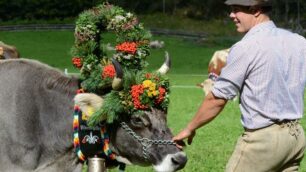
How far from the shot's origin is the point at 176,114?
17422 millimetres

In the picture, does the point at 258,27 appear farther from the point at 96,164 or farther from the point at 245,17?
the point at 96,164

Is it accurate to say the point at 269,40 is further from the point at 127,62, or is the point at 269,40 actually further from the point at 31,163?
the point at 31,163

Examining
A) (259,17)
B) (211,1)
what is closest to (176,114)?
(259,17)

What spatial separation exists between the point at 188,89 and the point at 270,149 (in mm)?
18549

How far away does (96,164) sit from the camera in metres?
7.37

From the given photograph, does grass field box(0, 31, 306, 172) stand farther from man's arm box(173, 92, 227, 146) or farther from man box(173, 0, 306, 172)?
man box(173, 0, 306, 172)

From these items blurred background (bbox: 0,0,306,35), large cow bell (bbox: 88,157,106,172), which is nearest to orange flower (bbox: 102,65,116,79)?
large cow bell (bbox: 88,157,106,172)

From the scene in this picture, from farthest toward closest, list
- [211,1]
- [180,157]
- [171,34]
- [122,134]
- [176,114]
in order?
1. [211,1]
2. [171,34]
3. [176,114]
4. [122,134]
5. [180,157]

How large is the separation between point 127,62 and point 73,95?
0.65 metres

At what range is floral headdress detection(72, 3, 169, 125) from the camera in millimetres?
7098

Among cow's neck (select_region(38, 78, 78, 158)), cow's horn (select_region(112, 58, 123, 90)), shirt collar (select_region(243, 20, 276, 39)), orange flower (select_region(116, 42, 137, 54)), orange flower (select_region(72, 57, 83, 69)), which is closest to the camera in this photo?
shirt collar (select_region(243, 20, 276, 39))

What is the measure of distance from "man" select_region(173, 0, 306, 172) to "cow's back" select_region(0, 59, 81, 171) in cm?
190

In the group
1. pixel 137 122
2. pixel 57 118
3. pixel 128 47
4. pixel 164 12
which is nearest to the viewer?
pixel 137 122

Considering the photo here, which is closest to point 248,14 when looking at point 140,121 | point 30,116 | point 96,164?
point 140,121
